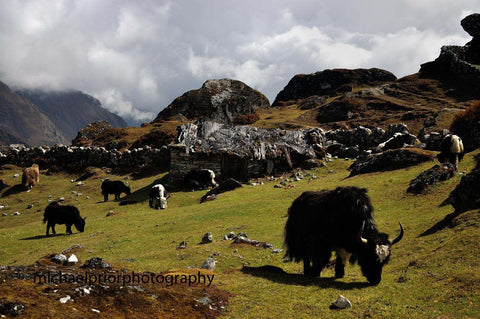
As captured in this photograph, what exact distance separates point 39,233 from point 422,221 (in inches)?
876

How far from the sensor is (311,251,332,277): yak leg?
9.57 metres

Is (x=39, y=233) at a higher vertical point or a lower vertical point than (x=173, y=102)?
lower

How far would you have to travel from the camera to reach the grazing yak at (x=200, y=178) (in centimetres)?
3316

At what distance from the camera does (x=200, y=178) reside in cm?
3328

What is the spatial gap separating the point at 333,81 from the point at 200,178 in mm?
99783

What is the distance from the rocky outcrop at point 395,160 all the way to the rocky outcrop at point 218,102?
4867cm

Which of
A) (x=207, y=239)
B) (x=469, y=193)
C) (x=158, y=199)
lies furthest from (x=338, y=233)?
(x=158, y=199)

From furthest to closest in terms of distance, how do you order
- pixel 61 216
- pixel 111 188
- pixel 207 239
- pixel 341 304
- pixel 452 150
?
pixel 111 188 → pixel 61 216 → pixel 452 150 → pixel 207 239 → pixel 341 304

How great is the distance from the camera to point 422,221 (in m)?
13.2

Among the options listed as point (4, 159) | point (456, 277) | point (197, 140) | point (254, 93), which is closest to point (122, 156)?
point (197, 140)

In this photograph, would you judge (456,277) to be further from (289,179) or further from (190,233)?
(289,179)

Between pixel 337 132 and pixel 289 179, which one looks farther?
pixel 337 132

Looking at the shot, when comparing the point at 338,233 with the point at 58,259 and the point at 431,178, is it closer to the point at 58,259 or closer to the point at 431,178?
the point at 58,259

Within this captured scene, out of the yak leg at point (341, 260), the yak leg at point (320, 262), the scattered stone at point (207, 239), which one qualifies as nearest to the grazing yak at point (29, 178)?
the scattered stone at point (207, 239)
